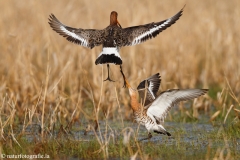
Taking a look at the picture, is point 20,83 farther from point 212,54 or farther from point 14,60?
point 212,54

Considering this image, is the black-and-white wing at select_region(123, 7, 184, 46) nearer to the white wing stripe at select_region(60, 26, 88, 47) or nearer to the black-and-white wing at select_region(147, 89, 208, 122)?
the white wing stripe at select_region(60, 26, 88, 47)

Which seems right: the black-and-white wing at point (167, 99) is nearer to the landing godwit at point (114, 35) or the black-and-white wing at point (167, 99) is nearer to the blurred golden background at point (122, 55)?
the landing godwit at point (114, 35)

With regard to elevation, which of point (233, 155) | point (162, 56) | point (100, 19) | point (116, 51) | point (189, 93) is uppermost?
point (100, 19)

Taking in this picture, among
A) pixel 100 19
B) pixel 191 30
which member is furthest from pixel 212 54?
pixel 100 19

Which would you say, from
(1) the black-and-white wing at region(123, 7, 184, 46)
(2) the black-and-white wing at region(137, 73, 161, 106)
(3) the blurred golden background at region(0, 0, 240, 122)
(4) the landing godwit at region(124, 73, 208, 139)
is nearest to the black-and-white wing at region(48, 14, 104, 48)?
(1) the black-and-white wing at region(123, 7, 184, 46)

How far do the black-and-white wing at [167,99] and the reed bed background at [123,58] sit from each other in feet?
4.80

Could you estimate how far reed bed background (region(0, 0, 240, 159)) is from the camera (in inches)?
301

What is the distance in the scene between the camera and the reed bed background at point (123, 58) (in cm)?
765

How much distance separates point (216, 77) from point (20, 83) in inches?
157

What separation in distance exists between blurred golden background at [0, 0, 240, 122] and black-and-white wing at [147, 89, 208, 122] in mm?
1657

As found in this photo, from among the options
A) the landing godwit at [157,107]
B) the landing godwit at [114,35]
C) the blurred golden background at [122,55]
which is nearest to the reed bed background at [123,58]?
the blurred golden background at [122,55]

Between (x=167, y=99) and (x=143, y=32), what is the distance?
0.87m

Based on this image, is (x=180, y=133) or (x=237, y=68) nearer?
(x=180, y=133)

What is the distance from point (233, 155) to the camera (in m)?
5.19
